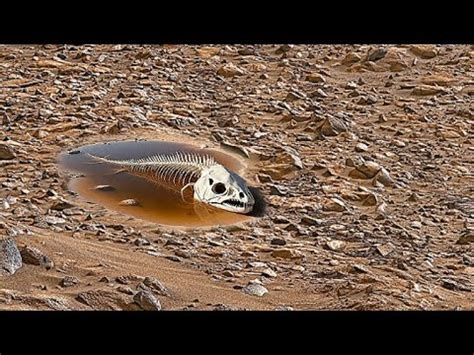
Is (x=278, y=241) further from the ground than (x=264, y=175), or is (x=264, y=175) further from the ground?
(x=264, y=175)

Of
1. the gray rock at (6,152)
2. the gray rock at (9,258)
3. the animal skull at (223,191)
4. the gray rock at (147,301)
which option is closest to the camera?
the gray rock at (147,301)

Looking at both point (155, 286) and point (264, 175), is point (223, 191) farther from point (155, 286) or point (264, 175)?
point (155, 286)

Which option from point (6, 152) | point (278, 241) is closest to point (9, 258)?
point (278, 241)

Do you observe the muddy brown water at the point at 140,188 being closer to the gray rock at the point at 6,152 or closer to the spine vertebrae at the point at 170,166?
the spine vertebrae at the point at 170,166

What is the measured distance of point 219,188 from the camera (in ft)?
14.2

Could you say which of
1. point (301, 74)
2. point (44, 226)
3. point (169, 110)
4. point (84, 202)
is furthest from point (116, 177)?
point (301, 74)

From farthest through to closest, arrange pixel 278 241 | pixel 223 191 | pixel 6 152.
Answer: pixel 6 152, pixel 223 191, pixel 278 241

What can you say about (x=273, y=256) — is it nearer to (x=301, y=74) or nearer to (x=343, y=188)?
(x=343, y=188)

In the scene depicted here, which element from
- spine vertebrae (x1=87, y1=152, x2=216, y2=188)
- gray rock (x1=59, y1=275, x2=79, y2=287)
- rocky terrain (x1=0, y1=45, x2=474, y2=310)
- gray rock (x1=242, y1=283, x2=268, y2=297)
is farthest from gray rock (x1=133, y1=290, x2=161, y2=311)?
spine vertebrae (x1=87, y1=152, x2=216, y2=188)

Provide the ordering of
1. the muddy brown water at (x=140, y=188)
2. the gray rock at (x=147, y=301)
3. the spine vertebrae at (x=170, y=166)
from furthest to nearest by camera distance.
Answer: the spine vertebrae at (x=170, y=166)
the muddy brown water at (x=140, y=188)
the gray rock at (x=147, y=301)

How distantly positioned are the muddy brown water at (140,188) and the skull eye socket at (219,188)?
12 cm

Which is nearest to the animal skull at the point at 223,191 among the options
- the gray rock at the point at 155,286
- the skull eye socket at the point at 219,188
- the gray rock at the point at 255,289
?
the skull eye socket at the point at 219,188

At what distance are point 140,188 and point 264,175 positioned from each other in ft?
2.44

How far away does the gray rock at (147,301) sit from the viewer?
2.97 meters
